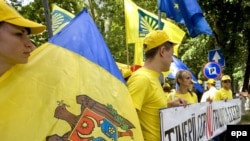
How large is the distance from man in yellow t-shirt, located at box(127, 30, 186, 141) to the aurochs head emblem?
3.34ft

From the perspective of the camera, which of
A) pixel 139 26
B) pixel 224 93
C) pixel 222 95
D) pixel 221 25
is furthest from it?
pixel 221 25

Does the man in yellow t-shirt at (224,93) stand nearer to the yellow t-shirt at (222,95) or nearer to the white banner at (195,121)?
the yellow t-shirt at (222,95)

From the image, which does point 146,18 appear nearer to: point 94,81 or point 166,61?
point 166,61

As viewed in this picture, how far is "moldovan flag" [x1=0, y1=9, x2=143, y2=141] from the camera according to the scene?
7.47ft

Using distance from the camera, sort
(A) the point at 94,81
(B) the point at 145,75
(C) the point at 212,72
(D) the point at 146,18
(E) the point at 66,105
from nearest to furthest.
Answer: (E) the point at 66,105
(A) the point at 94,81
(B) the point at 145,75
(D) the point at 146,18
(C) the point at 212,72

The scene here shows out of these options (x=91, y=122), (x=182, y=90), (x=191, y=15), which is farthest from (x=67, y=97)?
(x=191, y=15)

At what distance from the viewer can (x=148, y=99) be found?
12.3 feet

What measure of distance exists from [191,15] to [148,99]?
5.77 metres

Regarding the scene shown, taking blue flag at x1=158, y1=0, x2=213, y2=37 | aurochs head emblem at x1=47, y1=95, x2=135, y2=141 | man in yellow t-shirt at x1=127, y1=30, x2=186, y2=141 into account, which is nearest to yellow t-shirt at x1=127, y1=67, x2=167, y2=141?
man in yellow t-shirt at x1=127, y1=30, x2=186, y2=141

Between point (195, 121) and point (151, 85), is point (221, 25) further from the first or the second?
point (151, 85)

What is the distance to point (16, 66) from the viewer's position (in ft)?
7.89

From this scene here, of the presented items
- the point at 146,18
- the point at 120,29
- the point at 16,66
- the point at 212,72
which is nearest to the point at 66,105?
the point at 16,66

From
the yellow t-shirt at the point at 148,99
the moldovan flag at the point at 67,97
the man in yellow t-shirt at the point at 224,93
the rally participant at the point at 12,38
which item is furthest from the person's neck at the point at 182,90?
the rally participant at the point at 12,38

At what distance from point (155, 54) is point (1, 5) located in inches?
74.6
